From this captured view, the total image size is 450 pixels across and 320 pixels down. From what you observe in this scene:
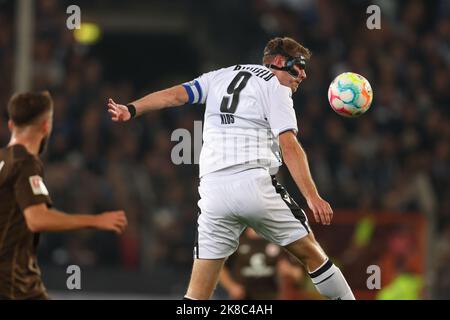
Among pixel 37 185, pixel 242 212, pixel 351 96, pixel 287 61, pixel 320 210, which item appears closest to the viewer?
pixel 37 185

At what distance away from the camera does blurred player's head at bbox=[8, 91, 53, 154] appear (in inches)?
258

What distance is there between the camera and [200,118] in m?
15.3

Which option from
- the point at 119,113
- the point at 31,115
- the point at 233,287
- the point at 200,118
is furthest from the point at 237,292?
the point at 200,118

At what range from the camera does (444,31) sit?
15.9 meters

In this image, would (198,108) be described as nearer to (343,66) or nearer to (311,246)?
(343,66)

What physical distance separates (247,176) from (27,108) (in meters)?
1.55

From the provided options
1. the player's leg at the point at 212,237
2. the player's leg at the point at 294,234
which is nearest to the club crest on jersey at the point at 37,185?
the player's leg at the point at 212,237

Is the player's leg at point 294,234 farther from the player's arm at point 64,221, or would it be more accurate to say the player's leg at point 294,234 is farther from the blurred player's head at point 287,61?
the player's arm at point 64,221

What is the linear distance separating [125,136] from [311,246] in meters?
7.90

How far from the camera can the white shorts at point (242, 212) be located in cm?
712

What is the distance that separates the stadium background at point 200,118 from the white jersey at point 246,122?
173 inches

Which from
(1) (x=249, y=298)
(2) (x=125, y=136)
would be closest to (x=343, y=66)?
(2) (x=125, y=136)

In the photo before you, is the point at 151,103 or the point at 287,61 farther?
the point at 287,61

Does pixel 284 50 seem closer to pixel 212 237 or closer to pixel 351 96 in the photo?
pixel 351 96
